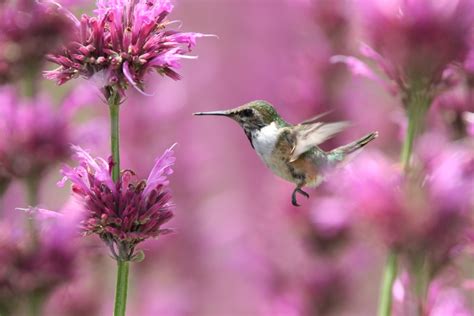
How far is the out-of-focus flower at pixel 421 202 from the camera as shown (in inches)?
73.2

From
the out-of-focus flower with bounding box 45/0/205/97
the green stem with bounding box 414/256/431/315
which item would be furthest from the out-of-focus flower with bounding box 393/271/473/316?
the out-of-focus flower with bounding box 45/0/205/97

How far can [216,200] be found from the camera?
4648mm

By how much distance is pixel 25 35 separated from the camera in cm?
215

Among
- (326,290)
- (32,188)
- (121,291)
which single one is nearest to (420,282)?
(121,291)

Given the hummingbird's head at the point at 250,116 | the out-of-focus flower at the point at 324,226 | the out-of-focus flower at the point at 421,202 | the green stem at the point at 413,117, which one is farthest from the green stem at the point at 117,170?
the out-of-focus flower at the point at 324,226

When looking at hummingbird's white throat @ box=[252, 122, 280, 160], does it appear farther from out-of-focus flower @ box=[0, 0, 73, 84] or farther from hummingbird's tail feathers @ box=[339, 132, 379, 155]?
out-of-focus flower @ box=[0, 0, 73, 84]

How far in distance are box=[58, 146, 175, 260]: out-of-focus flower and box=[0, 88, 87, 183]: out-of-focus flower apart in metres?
0.61

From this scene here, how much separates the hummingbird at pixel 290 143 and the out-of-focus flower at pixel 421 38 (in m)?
0.17

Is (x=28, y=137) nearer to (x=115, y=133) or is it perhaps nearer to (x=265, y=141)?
(x=265, y=141)

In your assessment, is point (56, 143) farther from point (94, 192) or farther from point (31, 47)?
point (94, 192)

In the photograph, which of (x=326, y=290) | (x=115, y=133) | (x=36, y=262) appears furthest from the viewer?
(x=326, y=290)

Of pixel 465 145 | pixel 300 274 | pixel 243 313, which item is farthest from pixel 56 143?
pixel 243 313

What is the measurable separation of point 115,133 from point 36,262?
359mm

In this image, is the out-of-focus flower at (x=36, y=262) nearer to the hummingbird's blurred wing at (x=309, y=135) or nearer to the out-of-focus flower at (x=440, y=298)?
the hummingbird's blurred wing at (x=309, y=135)
